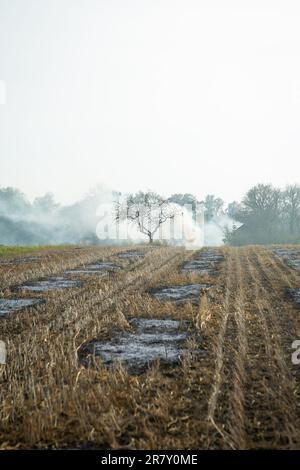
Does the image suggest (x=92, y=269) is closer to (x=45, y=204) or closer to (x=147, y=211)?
(x=147, y=211)

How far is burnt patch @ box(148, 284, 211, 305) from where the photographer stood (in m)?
10.9

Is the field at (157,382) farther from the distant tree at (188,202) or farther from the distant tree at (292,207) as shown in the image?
the distant tree at (188,202)

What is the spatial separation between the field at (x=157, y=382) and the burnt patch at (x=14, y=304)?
43cm

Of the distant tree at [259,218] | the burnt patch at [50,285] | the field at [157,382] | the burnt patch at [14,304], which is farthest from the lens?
the distant tree at [259,218]

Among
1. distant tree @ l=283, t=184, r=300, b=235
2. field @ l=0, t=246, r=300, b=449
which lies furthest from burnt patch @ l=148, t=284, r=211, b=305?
distant tree @ l=283, t=184, r=300, b=235

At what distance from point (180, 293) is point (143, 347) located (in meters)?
4.98

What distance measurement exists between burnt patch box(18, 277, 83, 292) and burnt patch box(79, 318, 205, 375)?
18.2ft

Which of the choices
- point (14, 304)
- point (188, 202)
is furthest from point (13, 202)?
point (14, 304)

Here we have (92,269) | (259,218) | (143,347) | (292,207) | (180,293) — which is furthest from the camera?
(292,207)

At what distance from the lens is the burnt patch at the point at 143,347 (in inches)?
247

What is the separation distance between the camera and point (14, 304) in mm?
10797

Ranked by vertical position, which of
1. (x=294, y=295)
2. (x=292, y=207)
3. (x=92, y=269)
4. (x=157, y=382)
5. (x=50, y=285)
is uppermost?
(x=292, y=207)

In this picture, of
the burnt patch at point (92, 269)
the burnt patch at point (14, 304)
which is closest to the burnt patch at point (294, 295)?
the burnt patch at point (14, 304)
